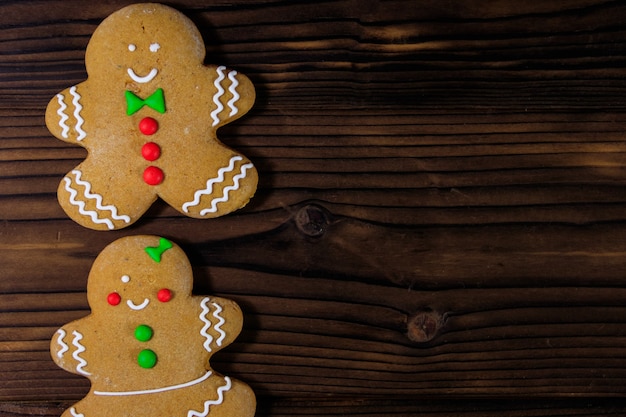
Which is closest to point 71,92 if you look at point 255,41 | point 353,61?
point 255,41

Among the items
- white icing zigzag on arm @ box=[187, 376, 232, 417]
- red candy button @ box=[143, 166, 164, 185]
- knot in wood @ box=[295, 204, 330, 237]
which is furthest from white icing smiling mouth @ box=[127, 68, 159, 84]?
white icing zigzag on arm @ box=[187, 376, 232, 417]

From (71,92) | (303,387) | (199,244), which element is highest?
(71,92)

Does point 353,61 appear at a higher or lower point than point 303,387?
higher

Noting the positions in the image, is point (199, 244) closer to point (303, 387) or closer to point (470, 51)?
point (303, 387)

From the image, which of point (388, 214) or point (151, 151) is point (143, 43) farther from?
point (388, 214)

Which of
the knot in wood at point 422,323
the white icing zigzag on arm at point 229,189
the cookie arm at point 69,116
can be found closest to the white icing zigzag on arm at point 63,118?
the cookie arm at point 69,116

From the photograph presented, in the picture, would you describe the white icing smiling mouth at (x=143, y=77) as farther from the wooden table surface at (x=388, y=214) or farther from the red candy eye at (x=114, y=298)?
the red candy eye at (x=114, y=298)
